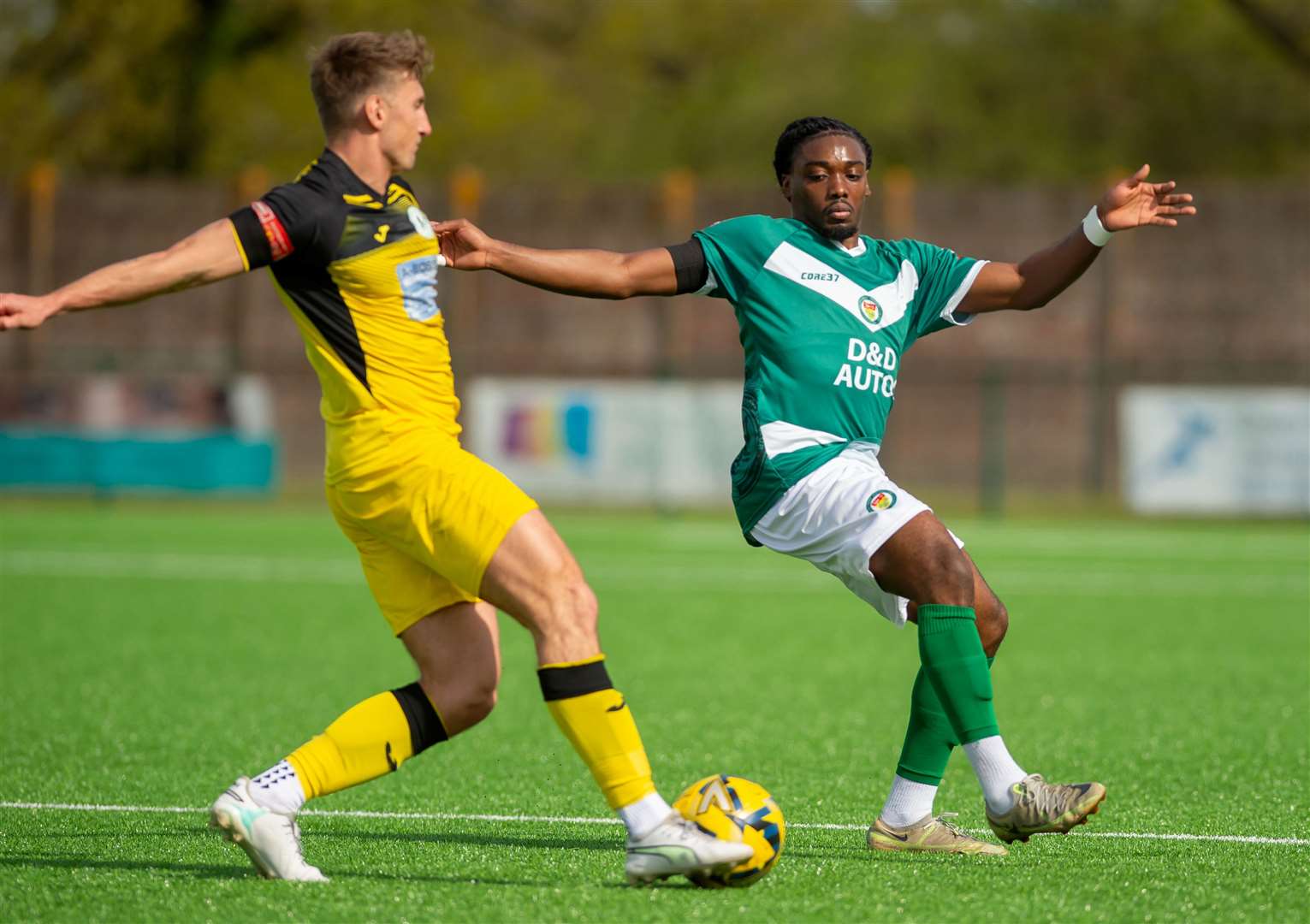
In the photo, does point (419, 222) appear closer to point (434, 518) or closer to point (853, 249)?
point (434, 518)

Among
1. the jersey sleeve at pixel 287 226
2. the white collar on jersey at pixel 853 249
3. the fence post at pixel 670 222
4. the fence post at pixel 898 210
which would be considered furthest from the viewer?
the fence post at pixel 670 222

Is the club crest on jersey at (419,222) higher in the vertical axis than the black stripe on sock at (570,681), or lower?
higher

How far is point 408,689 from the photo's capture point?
16.4 ft

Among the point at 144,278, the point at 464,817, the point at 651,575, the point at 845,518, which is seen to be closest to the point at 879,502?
the point at 845,518

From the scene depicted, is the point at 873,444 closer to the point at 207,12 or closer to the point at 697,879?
the point at 697,879

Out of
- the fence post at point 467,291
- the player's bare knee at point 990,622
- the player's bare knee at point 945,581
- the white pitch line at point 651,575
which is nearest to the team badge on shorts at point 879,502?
the player's bare knee at point 945,581

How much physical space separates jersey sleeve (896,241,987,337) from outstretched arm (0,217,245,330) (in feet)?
7.45

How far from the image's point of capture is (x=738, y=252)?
18.2ft

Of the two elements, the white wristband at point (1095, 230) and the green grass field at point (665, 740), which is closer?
the green grass field at point (665, 740)

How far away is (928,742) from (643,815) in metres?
1.29

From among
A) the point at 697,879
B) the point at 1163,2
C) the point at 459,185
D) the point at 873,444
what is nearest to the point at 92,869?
the point at 697,879

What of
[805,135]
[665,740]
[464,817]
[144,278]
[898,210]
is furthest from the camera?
[898,210]

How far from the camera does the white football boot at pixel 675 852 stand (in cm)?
450

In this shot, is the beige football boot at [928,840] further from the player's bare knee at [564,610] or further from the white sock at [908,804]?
the player's bare knee at [564,610]
